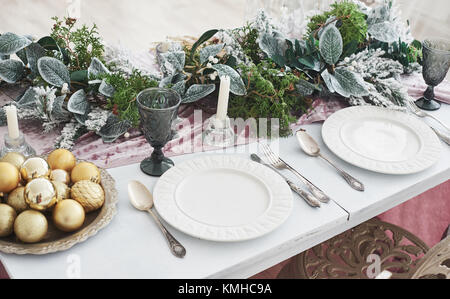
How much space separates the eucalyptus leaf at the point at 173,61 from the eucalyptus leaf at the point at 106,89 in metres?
0.16

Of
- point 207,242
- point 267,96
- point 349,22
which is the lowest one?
point 207,242

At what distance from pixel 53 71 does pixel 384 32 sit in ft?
3.06

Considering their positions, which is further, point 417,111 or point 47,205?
point 417,111

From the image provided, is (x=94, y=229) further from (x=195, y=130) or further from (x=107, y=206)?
(x=195, y=130)

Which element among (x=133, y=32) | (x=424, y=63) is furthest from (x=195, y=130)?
(x=133, y=32)

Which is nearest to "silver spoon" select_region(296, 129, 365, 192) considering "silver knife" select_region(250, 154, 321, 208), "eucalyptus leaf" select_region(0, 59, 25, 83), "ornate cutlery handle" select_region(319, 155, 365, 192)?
"ornate cutlery handle" select_region(319, 155, 365, 192)

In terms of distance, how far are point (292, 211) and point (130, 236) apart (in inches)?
12.3

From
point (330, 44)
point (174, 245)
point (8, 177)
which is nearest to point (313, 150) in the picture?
point (330, 44)

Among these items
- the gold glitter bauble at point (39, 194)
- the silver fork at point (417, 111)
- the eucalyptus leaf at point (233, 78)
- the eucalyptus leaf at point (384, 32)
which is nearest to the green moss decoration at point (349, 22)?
the eucalyptus leaf at point (384, 32)

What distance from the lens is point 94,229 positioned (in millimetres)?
784

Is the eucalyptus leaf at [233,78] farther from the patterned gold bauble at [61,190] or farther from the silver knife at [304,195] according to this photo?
the patterned gold bauble at [61,190]

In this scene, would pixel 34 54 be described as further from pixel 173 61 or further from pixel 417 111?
pixel 417 111

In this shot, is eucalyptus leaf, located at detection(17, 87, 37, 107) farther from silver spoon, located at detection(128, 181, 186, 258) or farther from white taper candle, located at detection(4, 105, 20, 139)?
silver spoon, located at detection(128, 181, 186, 258)

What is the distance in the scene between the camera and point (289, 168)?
1.02m
